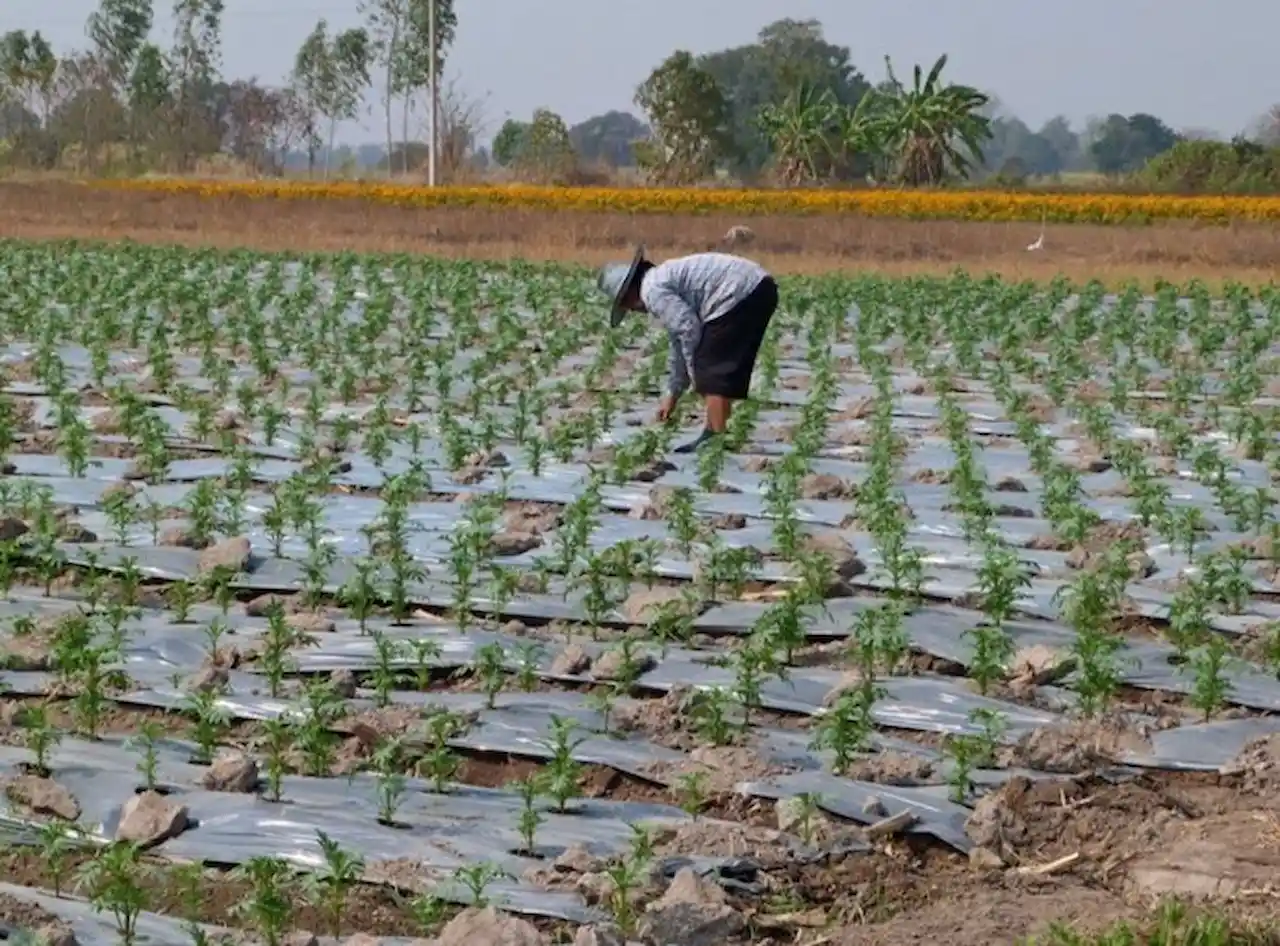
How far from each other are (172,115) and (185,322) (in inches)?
2069

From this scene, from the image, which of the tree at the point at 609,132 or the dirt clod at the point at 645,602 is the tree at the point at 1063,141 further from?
the dirt clod at the point at 645,602

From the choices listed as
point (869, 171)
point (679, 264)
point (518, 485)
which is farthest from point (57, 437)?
point (869, 171)

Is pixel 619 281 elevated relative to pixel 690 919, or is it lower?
elevated

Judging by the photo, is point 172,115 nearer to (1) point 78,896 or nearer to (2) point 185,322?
(2) point 185,322

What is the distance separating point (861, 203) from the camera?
3450cm

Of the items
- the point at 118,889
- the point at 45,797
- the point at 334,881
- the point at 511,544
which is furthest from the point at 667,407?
the point at 118,889

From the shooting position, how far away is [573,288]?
56.6 feet

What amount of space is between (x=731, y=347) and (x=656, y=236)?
58.6 ft

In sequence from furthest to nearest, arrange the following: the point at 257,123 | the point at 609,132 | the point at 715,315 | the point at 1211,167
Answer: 1. the point at 609,132
2. the point at 257,123
3. the point at 1211,167
4. the point at 715,315

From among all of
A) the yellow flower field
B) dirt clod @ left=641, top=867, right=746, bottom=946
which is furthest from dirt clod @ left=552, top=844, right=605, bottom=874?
the yellow flower field

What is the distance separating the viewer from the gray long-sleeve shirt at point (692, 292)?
8703 mm

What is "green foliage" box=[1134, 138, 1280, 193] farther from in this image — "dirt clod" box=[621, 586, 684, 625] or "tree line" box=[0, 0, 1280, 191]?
"dirt clod" box=[621, 586, 684, 625]

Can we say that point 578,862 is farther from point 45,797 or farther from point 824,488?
point 824,488

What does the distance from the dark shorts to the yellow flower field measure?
73.8 ft
